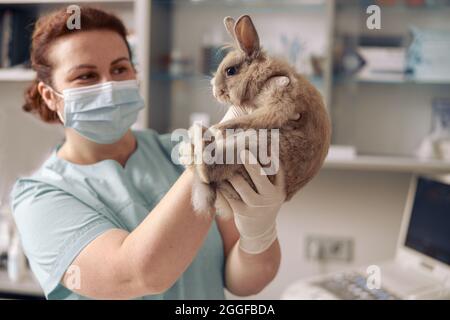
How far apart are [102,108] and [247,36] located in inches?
12.2

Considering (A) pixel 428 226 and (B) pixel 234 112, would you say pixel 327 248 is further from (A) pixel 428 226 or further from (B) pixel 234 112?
(B) pixel 234 112

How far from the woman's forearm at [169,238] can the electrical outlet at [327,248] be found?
1.20 m

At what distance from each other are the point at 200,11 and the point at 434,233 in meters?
0.99

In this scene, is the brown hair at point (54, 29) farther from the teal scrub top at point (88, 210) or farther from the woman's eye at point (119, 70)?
the teal scrub top at point (88, 210)

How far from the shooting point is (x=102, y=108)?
71cm

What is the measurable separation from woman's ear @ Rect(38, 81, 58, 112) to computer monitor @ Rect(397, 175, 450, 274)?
1044mm

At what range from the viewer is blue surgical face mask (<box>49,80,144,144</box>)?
0.68 metres

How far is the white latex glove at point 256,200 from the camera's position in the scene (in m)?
0.46

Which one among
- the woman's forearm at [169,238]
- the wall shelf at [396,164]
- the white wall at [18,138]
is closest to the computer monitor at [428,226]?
the wall shelf at [396,164]

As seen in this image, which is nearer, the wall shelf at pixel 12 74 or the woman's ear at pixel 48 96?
the woman's ear at pixel 48 96

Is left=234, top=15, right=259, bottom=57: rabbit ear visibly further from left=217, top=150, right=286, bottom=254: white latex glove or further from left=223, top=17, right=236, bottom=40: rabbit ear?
left=217, top=150, right=286, bottom=254: white latex glove

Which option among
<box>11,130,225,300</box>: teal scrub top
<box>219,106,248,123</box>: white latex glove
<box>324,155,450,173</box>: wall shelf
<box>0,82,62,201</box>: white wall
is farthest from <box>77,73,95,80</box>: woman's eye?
<box>324,155,450,173</box>: wall shelf

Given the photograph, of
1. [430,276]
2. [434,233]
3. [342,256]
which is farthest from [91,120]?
[342,256]

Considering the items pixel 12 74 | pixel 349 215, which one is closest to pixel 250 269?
pixel 12 74
